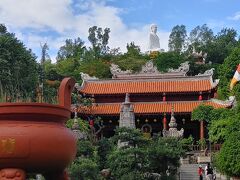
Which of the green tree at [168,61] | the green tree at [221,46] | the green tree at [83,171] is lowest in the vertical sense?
the green tree at [83,171]

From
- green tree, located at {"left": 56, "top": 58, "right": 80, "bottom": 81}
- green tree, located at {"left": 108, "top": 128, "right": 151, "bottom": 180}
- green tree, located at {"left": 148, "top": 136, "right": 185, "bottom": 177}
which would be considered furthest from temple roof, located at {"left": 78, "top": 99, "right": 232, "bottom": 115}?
green tree, located at {"left": 108, "top": 128, "right": 151, "bottom": 180}

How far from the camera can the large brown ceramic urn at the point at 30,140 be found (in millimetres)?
4414

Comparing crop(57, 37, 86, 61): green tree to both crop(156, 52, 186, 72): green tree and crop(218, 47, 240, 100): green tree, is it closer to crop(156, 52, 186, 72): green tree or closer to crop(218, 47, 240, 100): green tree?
crop(156, 52, 186, 72): green tree

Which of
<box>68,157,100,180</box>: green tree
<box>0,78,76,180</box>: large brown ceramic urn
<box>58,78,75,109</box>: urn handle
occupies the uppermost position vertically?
<box>58,78,75,109</box>: urn handle

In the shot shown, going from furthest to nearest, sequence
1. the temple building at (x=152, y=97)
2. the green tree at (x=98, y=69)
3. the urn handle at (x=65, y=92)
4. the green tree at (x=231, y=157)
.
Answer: the green tree at (x=98, y=69)
the temple building at (x=152, y=97)
the green tree at (x=231, y=157)
the urn handle at (x=65, y=92)

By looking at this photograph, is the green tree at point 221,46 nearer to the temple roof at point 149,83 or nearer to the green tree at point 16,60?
the temple roof at point 149,83

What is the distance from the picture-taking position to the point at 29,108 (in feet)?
14.8

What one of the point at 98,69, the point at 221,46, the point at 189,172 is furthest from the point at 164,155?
the point at 221,46

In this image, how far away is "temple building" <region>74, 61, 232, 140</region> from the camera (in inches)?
1163

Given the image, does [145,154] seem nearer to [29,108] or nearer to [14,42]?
[29,108]

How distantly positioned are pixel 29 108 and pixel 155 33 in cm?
4937

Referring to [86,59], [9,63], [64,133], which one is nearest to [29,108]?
[64,133]

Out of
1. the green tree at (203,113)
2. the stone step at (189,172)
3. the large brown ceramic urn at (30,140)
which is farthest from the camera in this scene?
the green tree at (203,113)

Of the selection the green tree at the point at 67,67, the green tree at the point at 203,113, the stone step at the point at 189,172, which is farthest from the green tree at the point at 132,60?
the stone step at the point at 189,172
